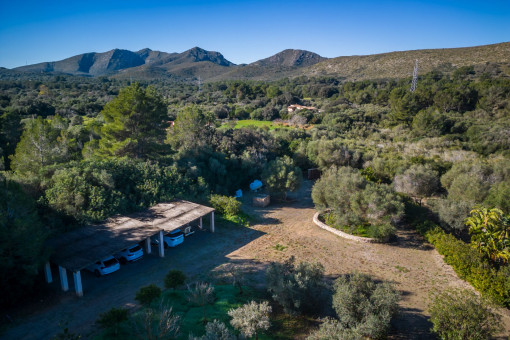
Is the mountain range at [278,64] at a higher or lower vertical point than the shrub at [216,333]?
higher

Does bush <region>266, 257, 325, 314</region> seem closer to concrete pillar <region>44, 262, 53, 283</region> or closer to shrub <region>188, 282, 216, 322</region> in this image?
→ shrub <region>188, 282, 216, 322</region>

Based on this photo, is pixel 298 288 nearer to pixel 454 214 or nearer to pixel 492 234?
pixel 492 234

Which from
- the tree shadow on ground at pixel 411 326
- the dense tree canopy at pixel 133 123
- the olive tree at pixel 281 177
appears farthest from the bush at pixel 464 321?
the dense tree canopy at pixel 133 123

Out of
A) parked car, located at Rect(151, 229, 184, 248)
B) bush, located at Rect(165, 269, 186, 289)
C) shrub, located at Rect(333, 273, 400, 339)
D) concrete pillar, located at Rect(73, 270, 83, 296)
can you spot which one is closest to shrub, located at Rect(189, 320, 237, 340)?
bush, located at Rect(165, 269, 186, 289)

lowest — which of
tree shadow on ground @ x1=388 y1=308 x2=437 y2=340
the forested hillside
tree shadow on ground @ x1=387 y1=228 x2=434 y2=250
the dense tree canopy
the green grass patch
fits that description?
tree shadow on ground @ x1=387 y1=228 x2=434 y2=250

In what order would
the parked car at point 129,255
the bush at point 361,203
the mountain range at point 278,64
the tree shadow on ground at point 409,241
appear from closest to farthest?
the parked car at point 129,255
the bush at point 361,203
the tree shadow on ground at point 409,241
the mountain range at point 278,64

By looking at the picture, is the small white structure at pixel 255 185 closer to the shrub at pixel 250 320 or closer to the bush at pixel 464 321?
the shrub at pixel 250 320
